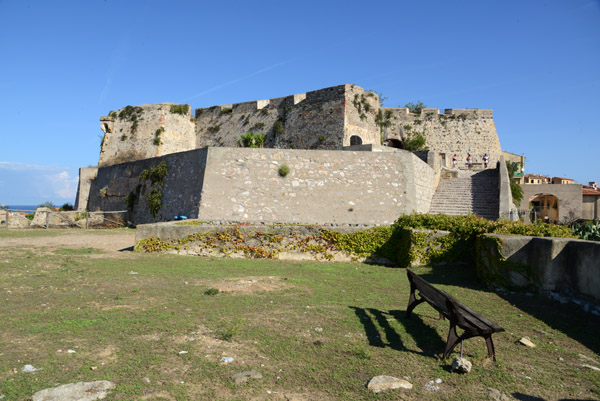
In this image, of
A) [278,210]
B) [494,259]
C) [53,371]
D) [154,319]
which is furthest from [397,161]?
[53,371]

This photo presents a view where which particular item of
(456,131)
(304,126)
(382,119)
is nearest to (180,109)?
(304,126)

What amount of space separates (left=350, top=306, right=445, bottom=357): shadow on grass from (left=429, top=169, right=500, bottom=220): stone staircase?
12.8 m

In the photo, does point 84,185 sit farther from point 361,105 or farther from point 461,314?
point 461,314

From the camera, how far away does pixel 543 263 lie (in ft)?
20.1

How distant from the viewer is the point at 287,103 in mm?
28219

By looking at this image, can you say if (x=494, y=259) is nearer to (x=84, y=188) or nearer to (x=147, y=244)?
(x=147, y=244)

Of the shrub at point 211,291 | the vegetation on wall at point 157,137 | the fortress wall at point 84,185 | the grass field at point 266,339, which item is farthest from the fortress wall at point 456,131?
the shrub at point 211,291

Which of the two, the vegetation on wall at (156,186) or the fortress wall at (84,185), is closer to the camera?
the vegetation on wall at (156,186)

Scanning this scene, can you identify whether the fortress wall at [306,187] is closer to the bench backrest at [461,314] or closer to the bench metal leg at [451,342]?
the bench backrest at [461,314]

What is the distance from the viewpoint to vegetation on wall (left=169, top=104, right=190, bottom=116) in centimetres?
3139

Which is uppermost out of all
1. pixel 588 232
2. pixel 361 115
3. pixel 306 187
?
pixel 361 115

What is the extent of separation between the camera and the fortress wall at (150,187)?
15.6 metres

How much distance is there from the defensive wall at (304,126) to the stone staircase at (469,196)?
461 centimetres

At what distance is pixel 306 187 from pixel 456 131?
19.0 meters
